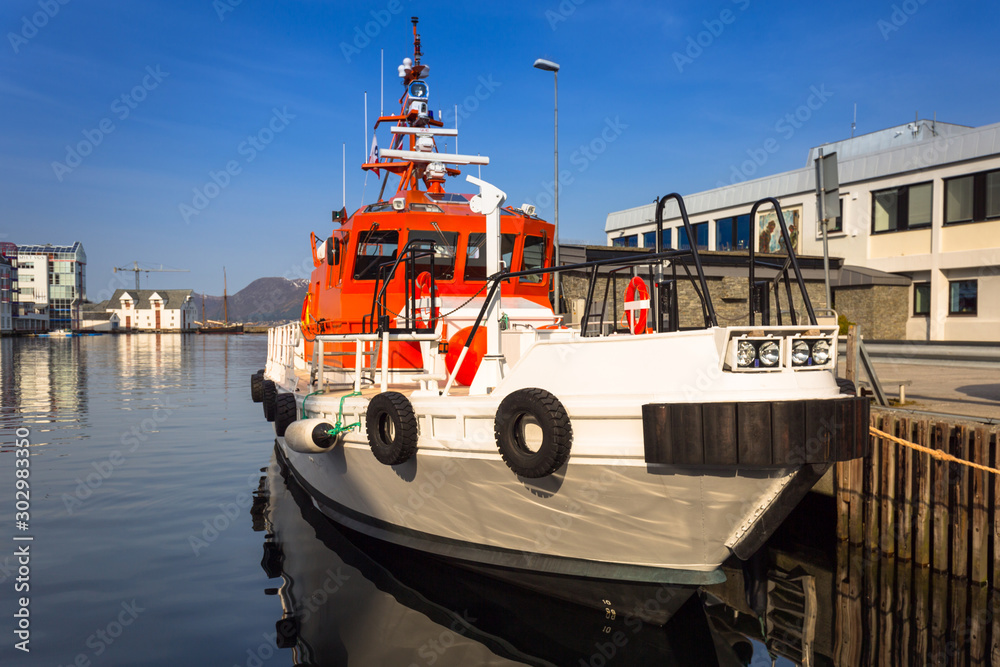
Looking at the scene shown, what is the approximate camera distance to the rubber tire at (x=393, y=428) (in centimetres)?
546

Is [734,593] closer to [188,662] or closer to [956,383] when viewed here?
[188,662]

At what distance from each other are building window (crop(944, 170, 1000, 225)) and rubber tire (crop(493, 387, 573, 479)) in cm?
2352

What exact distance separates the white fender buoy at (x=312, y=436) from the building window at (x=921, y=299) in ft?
81.3

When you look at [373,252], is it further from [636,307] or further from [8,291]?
[8,291]

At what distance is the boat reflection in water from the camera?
16.7ft

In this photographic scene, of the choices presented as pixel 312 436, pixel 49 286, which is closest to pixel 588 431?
pixel 312 436

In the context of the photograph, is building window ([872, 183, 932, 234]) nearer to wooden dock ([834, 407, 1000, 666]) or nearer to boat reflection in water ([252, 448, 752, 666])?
wooden dock ([834, 407, 1000, 666])

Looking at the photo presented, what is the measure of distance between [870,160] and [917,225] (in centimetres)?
306

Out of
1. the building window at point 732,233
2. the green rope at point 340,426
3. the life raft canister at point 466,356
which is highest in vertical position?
the building window at point 732,233

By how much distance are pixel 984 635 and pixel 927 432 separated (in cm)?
182

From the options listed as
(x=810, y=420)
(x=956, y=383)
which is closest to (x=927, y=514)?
(x=810, y=420)

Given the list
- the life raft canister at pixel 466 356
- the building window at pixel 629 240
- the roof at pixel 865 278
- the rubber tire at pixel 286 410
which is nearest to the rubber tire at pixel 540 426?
the life raft canister at pixel 466 356

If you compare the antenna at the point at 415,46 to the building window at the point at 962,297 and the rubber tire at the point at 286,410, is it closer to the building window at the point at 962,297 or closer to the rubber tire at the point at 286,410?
the rubber tire at the point at 286,410

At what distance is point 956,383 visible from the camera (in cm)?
1170
